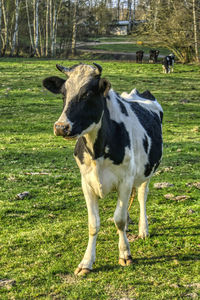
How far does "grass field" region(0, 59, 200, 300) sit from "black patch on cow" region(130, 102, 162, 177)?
1.25 m

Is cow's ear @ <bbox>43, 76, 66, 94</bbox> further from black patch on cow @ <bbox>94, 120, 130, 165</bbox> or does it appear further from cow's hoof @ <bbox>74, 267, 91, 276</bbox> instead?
cow's hoof @ <bbox>74, 267, 91, 276</bbox>

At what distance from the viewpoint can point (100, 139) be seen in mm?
5852

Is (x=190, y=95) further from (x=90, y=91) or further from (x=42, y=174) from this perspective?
(x=90, y=91)

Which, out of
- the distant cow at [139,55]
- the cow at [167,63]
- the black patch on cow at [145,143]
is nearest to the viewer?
the black patch on cow at [145,143]

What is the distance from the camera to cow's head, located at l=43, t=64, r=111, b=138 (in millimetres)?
5207

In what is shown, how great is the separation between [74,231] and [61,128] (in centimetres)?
308

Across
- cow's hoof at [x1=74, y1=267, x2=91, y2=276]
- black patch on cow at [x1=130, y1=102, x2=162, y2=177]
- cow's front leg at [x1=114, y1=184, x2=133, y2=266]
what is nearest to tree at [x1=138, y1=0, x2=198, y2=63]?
black patch on cow at [x1=130, y1=102, x2=162, y2=177]

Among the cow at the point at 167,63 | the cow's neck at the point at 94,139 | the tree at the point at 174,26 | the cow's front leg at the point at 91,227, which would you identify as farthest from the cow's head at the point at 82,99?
the tree at the point at 174,26

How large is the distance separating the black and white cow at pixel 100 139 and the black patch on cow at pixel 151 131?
6 centimetres

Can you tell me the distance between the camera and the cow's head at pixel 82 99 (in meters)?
5.21

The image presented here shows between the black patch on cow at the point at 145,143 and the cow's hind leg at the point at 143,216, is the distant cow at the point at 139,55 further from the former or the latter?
the black patch on cow at the point at 145,143

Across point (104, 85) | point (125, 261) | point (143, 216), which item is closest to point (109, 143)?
point (104, 85)

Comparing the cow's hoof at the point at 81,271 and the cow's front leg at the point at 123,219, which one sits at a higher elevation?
the cow's front leg at the point at 123,219

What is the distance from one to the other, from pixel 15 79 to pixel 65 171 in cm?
2029
